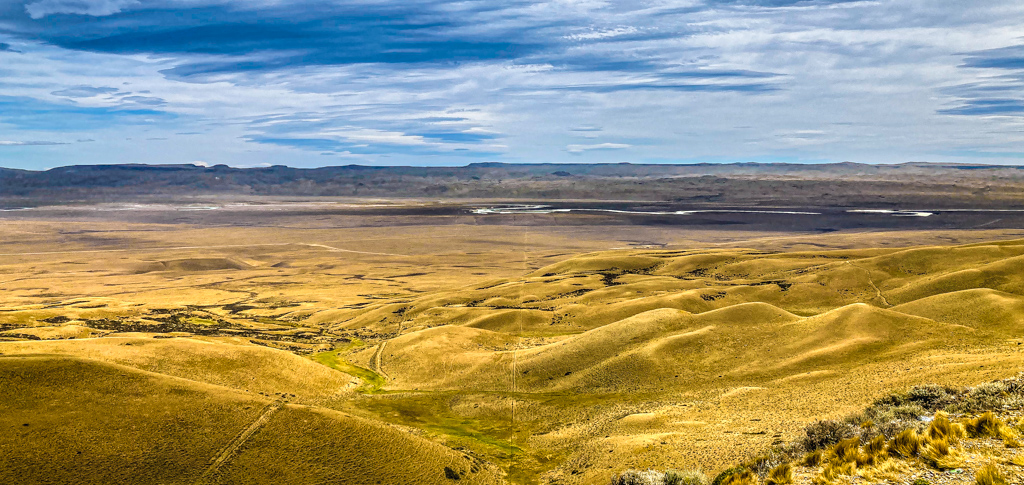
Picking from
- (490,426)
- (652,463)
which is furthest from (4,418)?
(652,463)

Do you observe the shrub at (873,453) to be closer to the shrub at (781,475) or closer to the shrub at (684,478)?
the shrub at (781,475)

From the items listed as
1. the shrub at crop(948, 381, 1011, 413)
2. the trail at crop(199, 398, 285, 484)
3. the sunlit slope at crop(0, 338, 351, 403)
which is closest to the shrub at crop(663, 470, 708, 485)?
the shrub at crop(948, 381, 1011, 413)

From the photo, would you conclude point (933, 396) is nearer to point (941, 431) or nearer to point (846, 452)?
point (941, 431)

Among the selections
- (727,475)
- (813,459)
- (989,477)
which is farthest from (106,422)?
(989,477)

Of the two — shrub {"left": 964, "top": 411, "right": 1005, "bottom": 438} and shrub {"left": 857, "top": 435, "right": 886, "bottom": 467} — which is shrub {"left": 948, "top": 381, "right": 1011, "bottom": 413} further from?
shrub {"left": 857, "top": 435, "right": 886, "bottom": 467}

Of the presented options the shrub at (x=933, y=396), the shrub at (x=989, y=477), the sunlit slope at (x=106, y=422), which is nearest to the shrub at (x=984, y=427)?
the shrub at (x=989, y=477)

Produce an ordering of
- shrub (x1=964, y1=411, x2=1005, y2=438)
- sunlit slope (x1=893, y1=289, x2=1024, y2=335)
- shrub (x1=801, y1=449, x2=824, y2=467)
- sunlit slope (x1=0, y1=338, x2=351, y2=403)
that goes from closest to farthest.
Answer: shrub (x1=964, y1=411, x2=1005, y2=438) → shrub (x1=801, y1=449, x2=824, y2=467) → sunlit slope (x1=0, y1=338, x2=351, y2=403) → sunlit slope (x1=893, y1=289, x2=1024, y2=335)
